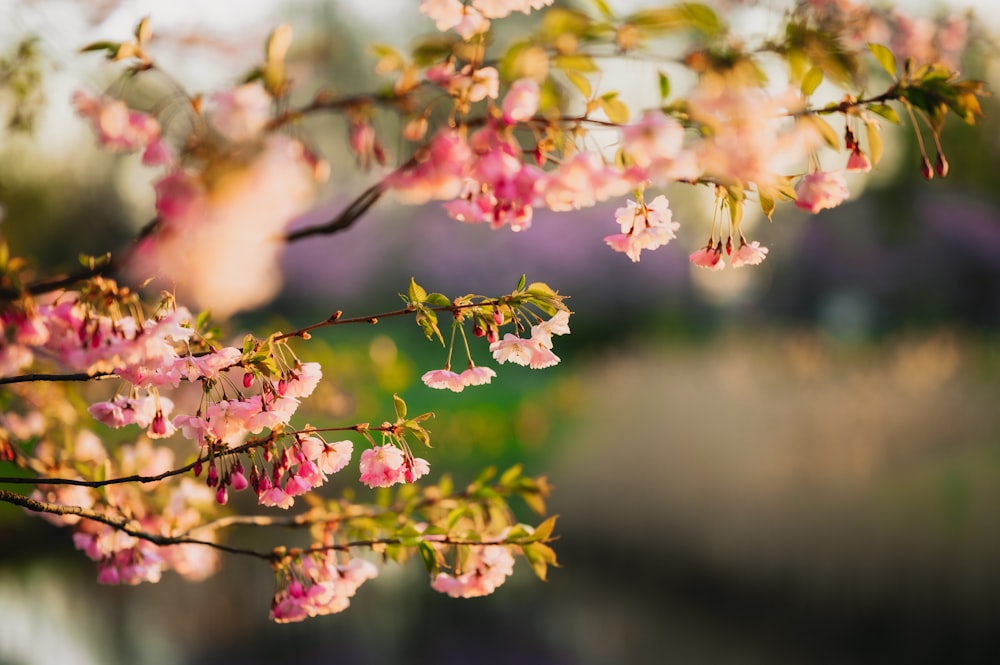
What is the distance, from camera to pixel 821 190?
999 millimetres

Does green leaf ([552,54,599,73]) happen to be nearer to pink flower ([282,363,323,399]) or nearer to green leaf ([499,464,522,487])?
pink flower ([282,363,323,399])

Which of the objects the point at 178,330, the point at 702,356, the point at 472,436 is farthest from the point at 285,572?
the point at 702,356

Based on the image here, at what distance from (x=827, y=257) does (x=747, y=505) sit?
9.42 metres

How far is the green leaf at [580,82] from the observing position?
0.88m

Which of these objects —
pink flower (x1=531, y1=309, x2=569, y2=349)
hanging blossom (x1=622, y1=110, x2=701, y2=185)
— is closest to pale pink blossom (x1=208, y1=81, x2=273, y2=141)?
hanging blossom (x1=622, y1=110, x2=701, y2=185)

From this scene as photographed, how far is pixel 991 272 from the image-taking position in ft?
41.5

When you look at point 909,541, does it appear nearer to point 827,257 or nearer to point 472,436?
point 472,436

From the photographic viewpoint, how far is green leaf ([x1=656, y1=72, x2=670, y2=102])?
0.89 metres

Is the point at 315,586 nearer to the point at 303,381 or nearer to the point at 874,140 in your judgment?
the point at 303,381

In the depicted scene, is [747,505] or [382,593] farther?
[747,505]

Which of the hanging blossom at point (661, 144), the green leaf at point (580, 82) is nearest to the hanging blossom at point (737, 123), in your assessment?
the hanging blossom at point (661, 144)

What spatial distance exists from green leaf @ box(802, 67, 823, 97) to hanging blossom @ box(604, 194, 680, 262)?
0.77ft

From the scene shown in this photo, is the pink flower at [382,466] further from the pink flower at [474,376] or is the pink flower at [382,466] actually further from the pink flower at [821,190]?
the pink flower at [821,190]

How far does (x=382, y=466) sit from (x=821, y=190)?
600 millimetres
